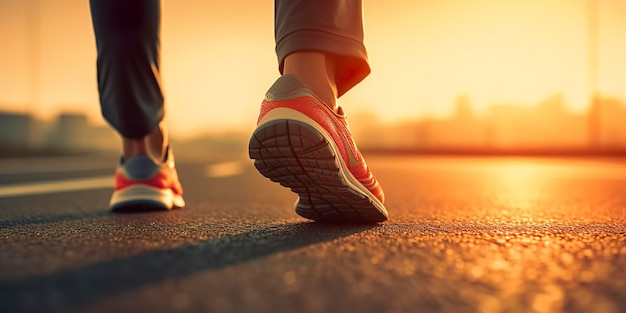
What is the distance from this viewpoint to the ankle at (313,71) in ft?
4.20

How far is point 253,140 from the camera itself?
3.87ft

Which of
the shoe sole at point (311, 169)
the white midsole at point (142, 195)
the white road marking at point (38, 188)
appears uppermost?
the shoe sole at point (311, 169)

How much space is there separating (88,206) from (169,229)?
983 mm

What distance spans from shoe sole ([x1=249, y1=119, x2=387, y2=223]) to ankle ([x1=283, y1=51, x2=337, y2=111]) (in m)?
0.15

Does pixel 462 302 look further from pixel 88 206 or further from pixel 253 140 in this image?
pixel 88 206

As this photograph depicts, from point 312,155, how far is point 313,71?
0.25m

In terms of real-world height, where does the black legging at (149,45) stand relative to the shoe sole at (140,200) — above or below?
above

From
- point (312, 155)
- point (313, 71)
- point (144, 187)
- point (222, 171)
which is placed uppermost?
point (313, 71)

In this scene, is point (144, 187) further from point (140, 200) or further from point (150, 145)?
point (150, 145)

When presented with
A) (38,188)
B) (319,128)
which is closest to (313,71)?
(319,128)

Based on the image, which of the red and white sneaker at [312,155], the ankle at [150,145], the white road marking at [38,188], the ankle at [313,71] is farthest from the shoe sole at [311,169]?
the white road marking at [38,188]

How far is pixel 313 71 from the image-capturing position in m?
1.29

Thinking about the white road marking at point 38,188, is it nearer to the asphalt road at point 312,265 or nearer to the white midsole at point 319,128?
the asphalt road at point 312,265

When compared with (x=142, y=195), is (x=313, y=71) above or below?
above
